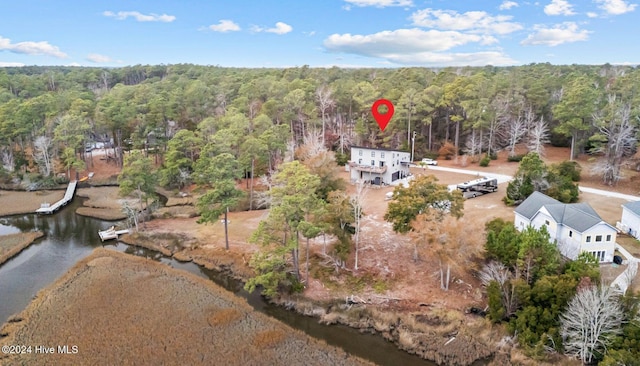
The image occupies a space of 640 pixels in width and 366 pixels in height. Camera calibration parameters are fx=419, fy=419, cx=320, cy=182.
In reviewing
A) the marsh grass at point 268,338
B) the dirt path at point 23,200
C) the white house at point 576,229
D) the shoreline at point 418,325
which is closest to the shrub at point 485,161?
the white house at point 576,229

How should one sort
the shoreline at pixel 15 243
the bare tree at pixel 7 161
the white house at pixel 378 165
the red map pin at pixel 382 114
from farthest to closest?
the red map pin at pixel 382 114 → the bare tree at pixel 7 161 → the white house at pixel 378 165 → the shoreline at pixel 15 243

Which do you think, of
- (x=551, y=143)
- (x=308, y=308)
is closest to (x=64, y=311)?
(x=308, y=308)

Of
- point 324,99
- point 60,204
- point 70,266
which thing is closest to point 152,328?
point 70,266

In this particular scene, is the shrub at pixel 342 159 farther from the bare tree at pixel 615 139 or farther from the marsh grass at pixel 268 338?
the marsh grass at pixel 268 338

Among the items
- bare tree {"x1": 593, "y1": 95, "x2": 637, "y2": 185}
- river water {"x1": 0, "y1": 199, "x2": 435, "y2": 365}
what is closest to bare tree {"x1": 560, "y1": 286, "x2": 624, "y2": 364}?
river water {"x1": 0, "y1": 199, "x2": 435, "y2": 365}

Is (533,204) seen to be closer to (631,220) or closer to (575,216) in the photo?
(575,216)

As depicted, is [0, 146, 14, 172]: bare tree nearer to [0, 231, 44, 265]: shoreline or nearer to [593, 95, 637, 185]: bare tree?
[0, 231, 44, 265]: shoreline
